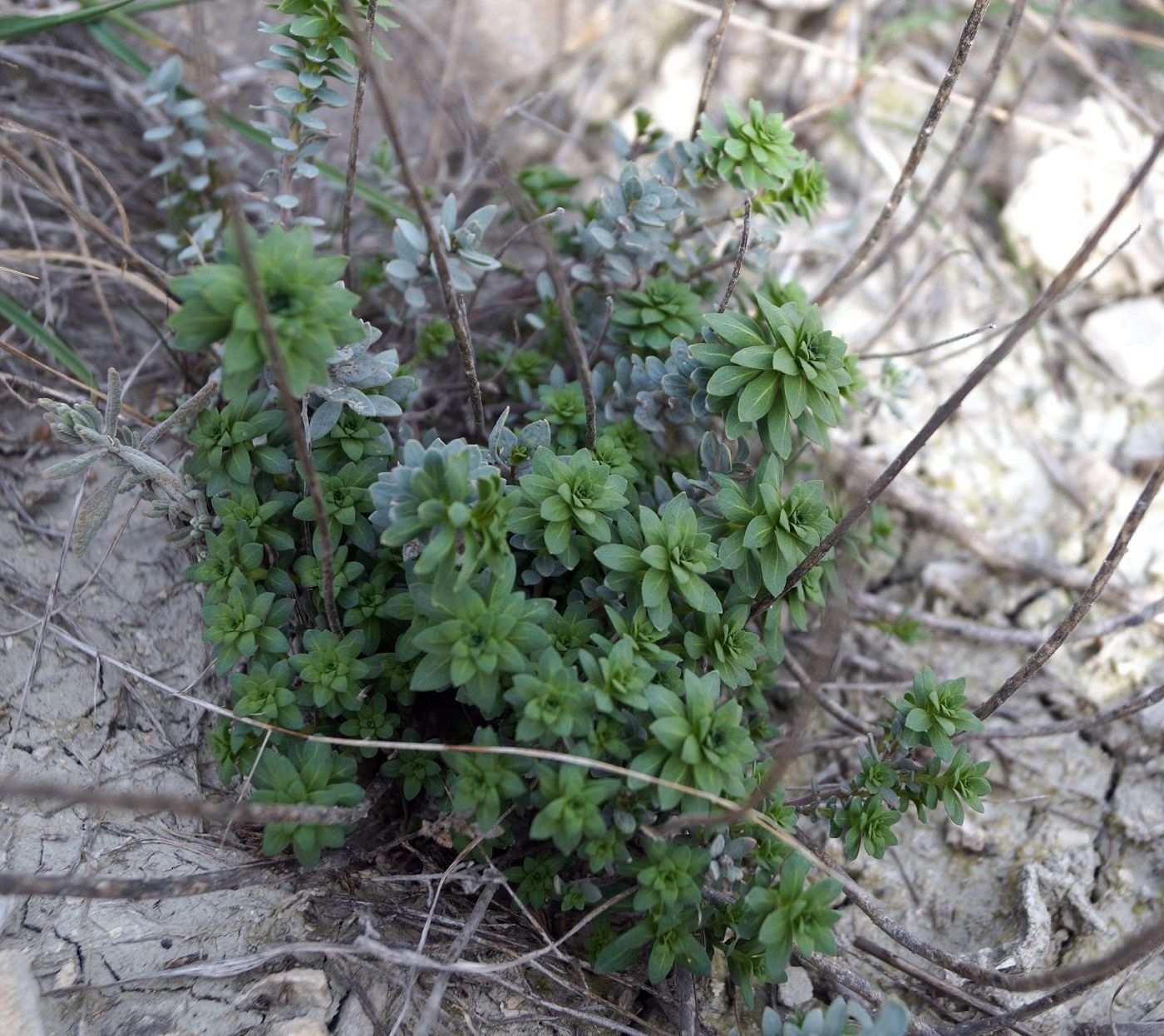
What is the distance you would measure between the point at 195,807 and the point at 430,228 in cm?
117

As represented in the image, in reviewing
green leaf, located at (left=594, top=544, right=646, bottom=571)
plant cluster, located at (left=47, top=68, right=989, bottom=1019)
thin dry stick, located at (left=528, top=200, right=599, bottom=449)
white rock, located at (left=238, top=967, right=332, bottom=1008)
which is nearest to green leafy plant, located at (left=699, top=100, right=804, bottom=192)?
plant cluster, located at (left=47, top=68, right=989, bottom=1019)

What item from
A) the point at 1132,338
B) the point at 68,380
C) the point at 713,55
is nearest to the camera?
the point at 68,380

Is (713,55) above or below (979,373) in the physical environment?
above

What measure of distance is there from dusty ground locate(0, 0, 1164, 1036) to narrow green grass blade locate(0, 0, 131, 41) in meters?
0.43

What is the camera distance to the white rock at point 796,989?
2234mm

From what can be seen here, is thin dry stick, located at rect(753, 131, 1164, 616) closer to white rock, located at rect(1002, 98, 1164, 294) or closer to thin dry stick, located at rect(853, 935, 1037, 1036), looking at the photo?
thin dry stick, located at rect(853, 935, 1037, 1036)

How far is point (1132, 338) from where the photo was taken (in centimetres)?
360

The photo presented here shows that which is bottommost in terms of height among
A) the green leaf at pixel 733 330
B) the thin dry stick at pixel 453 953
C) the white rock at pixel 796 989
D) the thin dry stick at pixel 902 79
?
the white rock at pixel 796 989

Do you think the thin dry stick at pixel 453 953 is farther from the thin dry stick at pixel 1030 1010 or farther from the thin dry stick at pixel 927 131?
the thin dry stick at pixel 927 131

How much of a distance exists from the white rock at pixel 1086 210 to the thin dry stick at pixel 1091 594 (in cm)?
179

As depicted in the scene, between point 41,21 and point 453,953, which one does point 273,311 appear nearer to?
point 453,953

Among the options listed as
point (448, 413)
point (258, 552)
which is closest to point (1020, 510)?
point (448, 413)

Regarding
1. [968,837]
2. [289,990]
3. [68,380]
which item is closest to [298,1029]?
[289,990]

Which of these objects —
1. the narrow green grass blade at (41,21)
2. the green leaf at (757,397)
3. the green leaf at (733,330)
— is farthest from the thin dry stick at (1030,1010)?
the narrow green grass blade at (41,21)
